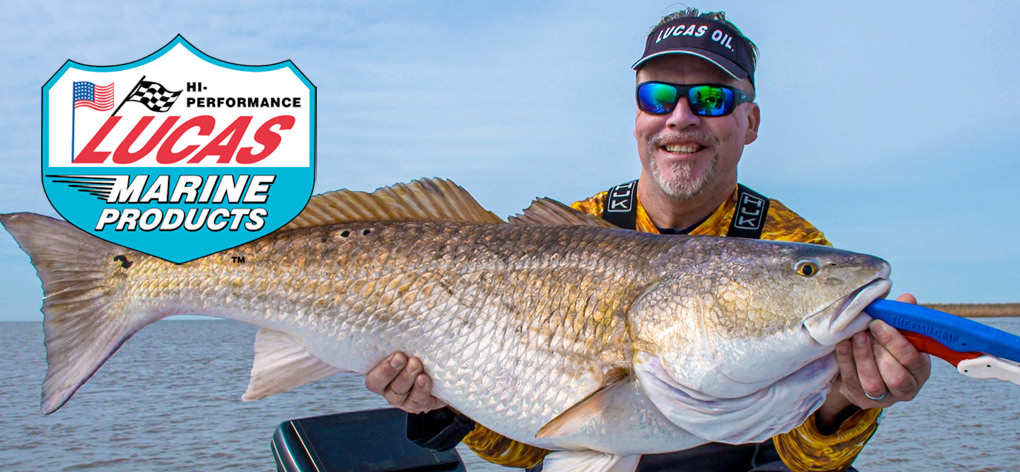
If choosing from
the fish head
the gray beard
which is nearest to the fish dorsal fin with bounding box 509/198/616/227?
the fish head

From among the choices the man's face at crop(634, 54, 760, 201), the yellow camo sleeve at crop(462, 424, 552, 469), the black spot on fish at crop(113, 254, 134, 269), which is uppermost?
the man's face at crop(634, 54, 760, 201)

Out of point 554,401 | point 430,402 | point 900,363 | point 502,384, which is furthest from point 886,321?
point 430,402

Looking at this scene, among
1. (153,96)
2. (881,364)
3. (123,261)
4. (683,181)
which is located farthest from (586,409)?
(153,96)

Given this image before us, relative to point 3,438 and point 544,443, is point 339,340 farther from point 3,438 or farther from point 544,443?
point 3,438

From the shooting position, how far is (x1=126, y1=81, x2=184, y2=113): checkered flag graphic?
5.38m

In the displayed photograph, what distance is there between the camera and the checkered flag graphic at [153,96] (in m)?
5.38

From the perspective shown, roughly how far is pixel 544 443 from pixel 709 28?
224 cm

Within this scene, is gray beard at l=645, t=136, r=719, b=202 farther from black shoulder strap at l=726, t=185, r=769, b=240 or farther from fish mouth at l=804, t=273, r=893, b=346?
fish mouth at l=804, t=273, r=893, b=346

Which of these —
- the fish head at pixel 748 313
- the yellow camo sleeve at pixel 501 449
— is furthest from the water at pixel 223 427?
the fish head at pixel 748 313

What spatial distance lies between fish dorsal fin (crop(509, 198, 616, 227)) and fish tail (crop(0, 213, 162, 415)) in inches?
64.0

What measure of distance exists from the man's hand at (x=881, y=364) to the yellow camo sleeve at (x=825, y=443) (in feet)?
1.30

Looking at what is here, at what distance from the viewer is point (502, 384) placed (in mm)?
2607

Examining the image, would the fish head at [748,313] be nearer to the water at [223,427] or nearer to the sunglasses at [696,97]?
the sunglasses at [696,97]

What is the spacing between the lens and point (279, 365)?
9.68ft
